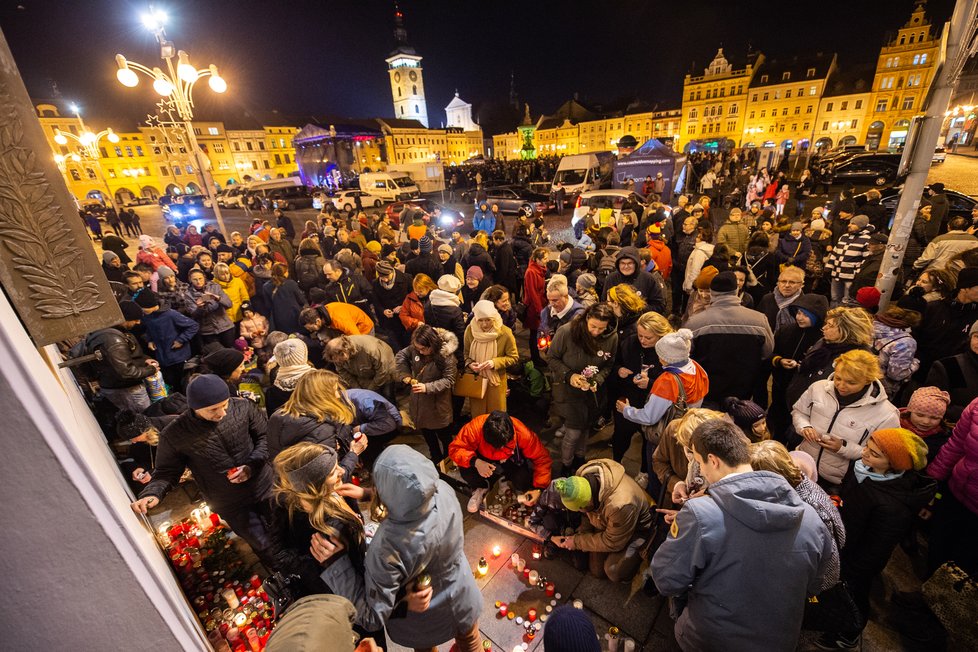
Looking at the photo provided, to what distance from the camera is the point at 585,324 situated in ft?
12.3

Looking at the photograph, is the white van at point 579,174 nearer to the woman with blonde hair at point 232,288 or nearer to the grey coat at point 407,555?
the woman with blonde hair at point 232,288

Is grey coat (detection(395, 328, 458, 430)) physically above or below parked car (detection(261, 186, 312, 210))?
below

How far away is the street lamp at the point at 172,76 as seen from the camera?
829 cm

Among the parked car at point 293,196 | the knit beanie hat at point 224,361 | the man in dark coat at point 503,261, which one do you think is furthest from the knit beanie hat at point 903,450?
the parked car at point 293,196

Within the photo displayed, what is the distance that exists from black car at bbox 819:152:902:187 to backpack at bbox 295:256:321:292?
22851 mm

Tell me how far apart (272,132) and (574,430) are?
72.6m

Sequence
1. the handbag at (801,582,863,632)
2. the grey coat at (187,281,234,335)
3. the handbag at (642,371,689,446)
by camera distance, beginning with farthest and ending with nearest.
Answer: the grey coat at (187,281,234,335), the handbag at (642,371,689,446), the handbag at (801,582,863,632)

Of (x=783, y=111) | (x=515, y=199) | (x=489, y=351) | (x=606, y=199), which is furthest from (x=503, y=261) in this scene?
(x=783, y=111)

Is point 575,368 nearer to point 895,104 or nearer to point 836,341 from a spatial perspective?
point 836,341

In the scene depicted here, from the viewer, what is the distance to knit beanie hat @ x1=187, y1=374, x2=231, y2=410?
2.69m

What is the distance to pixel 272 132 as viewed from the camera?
6066 cm

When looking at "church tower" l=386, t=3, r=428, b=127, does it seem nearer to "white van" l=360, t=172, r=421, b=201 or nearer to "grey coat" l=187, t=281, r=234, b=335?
"white van" l=360, t=172, r=421, b=201

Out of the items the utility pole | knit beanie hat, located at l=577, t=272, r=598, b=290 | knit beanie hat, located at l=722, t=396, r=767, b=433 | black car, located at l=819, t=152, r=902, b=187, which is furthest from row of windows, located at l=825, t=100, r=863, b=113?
knit beanie hat, located at l=722, t=396, r=767, b=433

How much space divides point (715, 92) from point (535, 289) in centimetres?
6651
